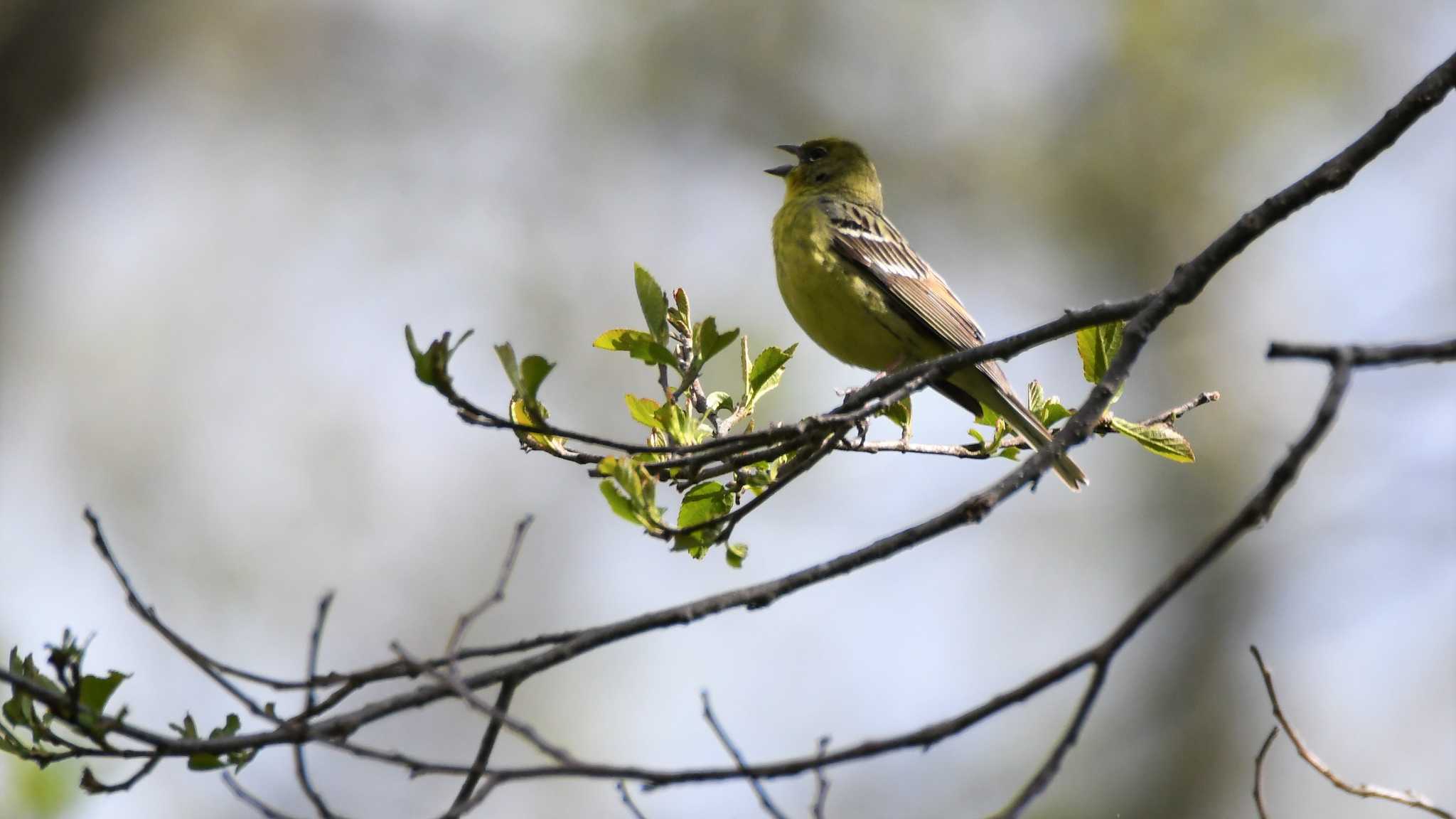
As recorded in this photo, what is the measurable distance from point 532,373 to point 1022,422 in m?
2.33

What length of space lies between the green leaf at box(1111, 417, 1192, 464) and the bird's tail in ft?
0.71

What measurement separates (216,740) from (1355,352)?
214 centimetres

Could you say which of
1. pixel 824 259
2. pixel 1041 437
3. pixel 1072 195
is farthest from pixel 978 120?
pixel 1041 437

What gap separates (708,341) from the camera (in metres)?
3.79

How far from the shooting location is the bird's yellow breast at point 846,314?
245 inches

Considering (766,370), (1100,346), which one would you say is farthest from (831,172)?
(1100,346)

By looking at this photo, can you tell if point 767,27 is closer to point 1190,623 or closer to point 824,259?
point 1190,623

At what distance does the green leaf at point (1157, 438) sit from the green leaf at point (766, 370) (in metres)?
1.08

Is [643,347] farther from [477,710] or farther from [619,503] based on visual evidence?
[477,710]

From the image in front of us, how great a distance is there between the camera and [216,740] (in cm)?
247

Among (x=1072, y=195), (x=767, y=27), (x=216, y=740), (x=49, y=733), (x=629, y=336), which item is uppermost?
(x=767, y=27)

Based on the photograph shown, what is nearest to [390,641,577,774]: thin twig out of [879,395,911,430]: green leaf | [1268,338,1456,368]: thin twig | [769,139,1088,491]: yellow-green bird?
[1268,338,1456,368]: thin twig

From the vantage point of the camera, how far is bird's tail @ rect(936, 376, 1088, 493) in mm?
4777

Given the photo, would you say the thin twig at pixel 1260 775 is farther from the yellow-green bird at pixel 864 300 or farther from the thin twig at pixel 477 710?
the yellow-green bird at pixel 864 300
